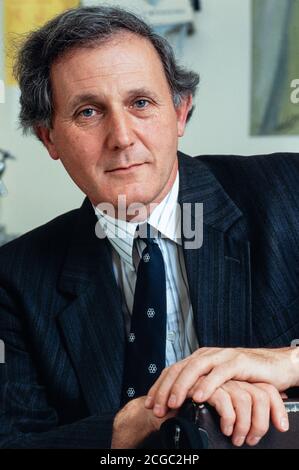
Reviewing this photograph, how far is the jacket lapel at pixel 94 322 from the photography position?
3.64ft

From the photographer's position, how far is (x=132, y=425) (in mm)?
920

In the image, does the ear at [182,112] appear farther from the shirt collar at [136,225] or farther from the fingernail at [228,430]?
the fingernail at [228,430]

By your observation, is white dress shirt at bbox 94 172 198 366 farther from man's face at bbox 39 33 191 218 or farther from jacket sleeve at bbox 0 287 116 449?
jacket sleeve at bbox 0 287 116 449

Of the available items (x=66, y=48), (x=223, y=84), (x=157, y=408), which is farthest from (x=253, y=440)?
(x=223, y=84)

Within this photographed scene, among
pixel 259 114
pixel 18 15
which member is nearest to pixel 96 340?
pixel 259 114

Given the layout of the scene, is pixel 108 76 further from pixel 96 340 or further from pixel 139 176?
pixel 96 340

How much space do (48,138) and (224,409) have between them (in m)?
0.64

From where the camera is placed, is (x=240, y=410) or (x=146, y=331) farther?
(x=146, y=331)

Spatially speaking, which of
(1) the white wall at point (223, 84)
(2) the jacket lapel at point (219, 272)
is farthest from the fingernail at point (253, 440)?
(1) the white wall at point (223, 84)

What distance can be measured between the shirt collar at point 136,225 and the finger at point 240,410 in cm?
37

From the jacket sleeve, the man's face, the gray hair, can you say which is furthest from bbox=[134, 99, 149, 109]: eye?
the jacket sleeve

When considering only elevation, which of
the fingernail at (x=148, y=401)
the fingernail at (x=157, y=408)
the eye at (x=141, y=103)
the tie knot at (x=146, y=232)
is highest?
the eye at (x=141, y=103)

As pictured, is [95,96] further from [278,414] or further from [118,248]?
[278,414]

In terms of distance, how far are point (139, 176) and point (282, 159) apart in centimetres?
27
